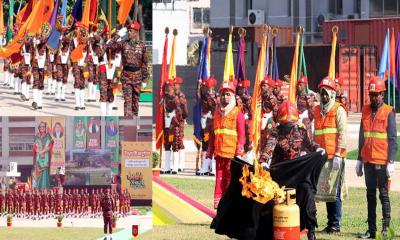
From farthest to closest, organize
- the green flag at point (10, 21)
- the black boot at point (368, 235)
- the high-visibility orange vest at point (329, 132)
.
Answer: the green flag at point (10, 21) < the high-visibility orange vest at point (329, 132) < the black boot at point (368, 235)

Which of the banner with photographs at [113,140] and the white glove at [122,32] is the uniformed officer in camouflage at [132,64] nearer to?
the white glove at [122,32]

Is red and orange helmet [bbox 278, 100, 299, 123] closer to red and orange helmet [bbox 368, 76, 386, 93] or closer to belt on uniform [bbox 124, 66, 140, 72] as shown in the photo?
red and orange helmet [bbox 368, 76, 386, 93]

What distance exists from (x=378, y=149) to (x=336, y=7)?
40406 mm

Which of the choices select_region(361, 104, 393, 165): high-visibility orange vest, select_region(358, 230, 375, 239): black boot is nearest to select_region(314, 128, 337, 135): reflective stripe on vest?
select_region(361, 104, 393, 165): high-visibility orange vest

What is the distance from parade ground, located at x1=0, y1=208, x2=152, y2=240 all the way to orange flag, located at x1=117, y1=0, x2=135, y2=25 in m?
2.62

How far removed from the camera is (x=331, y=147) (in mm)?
17484

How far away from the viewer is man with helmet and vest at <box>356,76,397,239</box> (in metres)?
16.5

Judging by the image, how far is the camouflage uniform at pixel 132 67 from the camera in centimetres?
1642

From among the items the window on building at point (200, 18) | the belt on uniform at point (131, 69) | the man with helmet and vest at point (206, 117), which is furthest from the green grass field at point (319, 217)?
the window on building at point (200, 18)

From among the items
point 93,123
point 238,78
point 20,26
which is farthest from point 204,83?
point 93,123

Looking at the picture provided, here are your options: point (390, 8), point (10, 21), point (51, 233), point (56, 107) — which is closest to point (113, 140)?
point (51, 233)

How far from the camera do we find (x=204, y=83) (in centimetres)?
2567

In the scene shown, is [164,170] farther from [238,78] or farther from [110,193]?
[110,193]

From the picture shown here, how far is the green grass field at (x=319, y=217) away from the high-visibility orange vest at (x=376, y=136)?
3.56 ft
